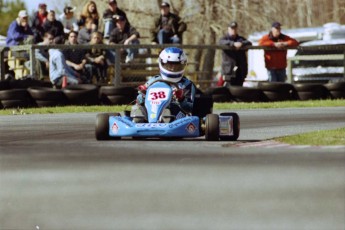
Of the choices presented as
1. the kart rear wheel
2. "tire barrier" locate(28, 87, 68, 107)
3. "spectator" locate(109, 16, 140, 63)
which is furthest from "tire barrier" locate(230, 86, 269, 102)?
the kart rear wheel

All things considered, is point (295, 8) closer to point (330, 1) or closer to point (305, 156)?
point (330, 1)

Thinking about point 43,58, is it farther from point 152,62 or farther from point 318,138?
point 318,138

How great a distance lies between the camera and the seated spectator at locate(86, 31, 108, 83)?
20578 millimetres

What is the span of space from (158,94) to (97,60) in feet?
28.8

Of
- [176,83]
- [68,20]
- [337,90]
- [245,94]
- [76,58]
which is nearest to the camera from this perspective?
[176,83]

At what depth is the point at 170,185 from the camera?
7965 millimetres

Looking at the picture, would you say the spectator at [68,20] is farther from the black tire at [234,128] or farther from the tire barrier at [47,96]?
the black tire at [234,128]

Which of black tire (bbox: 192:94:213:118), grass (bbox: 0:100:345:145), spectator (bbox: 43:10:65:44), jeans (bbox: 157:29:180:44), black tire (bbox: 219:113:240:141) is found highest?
spectator (bbox: 43:10:65:44)

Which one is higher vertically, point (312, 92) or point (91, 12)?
point (91, 12)

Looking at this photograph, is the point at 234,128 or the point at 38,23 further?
the point at 38,23

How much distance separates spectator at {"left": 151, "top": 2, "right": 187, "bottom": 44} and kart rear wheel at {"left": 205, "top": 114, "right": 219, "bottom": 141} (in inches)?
376

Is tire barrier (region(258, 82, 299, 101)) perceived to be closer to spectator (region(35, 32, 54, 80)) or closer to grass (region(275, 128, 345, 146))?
spectator (region(35, 32, 54, 80))

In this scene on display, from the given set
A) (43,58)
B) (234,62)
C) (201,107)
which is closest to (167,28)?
(234,62)

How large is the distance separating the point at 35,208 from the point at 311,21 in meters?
27.7
